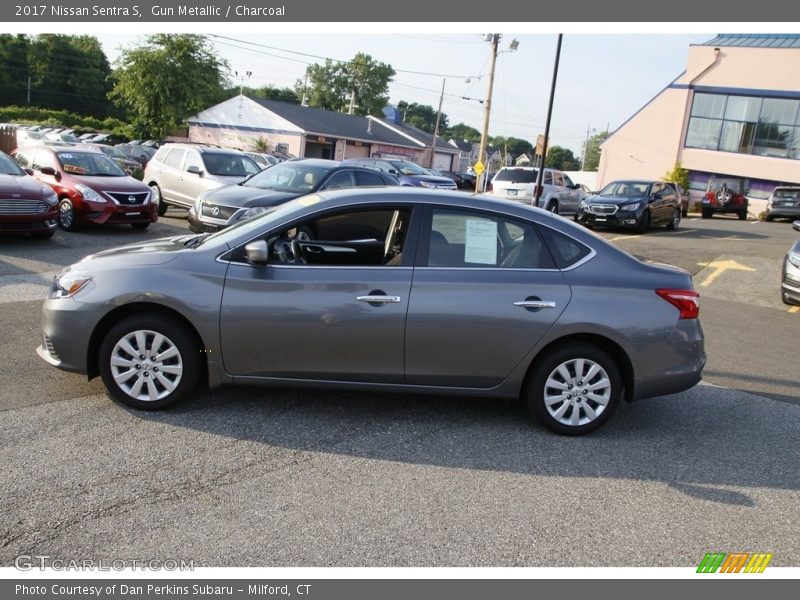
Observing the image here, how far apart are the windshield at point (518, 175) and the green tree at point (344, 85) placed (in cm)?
8407

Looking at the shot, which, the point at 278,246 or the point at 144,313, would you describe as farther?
the point at 278,246

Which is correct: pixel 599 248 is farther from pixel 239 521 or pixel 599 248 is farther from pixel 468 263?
pixel 239 521

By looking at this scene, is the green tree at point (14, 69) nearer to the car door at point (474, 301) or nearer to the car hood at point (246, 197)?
the car hood at point (246, 197)

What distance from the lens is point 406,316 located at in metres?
4.88

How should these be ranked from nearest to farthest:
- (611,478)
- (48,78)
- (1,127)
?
(611,478)
(1,127)
(48,78)

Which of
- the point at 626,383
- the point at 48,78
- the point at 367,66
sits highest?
the point at 367,66

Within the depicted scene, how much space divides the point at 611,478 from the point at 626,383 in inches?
35.5

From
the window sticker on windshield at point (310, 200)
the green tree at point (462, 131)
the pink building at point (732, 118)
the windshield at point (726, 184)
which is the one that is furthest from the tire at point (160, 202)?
the green tree at point (462, 131)

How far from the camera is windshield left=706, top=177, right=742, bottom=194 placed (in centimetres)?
3244

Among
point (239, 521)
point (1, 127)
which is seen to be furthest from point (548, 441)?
point (1, 127)

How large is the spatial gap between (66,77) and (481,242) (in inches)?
3321

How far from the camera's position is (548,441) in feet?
16.6

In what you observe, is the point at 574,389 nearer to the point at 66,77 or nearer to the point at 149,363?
the point at 149,363

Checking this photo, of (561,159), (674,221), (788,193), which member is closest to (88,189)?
(674,221)
